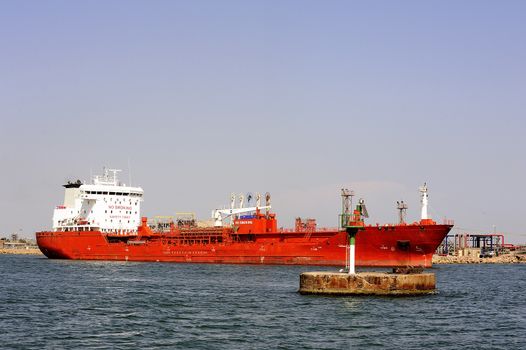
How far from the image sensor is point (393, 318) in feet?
99.8

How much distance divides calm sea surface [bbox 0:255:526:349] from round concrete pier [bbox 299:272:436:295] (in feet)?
3.10

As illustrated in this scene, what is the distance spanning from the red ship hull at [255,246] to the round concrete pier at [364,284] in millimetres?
18197

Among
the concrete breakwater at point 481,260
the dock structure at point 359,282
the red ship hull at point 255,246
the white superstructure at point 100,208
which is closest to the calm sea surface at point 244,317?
the dock structure at point 359,282

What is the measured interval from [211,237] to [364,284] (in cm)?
3456

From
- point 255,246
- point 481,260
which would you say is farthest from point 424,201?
point 481,260

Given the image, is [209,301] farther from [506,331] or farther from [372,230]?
[372,230]

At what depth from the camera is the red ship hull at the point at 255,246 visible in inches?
2258

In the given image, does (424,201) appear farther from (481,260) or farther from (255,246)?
(481,260)

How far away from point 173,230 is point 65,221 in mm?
15706

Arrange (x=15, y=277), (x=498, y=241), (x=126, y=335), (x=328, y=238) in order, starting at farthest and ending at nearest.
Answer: (x=498, y=241) < (x=328, y=238) < (x=15, y=277) < (x=126, y=335)

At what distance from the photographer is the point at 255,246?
6569 cm

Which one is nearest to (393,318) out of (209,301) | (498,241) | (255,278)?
(209,301)

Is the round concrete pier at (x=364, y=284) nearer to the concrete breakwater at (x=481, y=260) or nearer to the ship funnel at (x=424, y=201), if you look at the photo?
the ship funnel at (x=424, y=201)

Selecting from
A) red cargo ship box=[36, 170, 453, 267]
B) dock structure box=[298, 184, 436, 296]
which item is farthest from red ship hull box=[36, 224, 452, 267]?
dock structure box=[298, 184, 436, 296]
